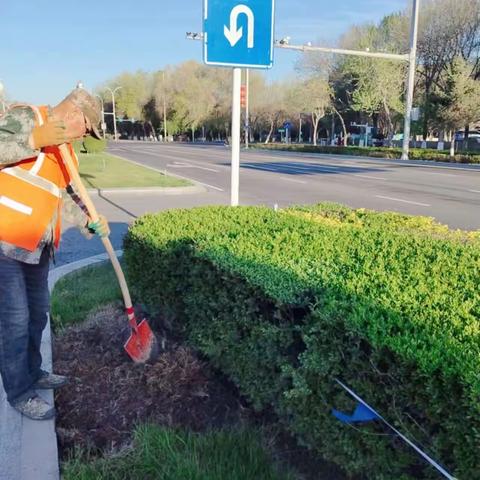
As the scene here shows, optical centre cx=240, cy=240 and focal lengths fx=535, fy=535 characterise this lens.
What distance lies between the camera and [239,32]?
4.85 metres

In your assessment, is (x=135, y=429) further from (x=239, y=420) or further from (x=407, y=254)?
(x=407, y=254)

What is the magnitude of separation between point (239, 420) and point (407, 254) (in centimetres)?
128

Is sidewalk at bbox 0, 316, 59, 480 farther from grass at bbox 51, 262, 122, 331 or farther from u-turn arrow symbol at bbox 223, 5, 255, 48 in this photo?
u-turn arrow symbol at bbox 223, 5, 255, 48

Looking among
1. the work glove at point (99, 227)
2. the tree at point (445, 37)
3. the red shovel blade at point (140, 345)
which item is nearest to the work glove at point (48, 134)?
the work glove at point (99, 227)

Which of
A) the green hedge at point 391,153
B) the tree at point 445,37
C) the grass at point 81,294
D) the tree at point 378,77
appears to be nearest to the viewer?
the grass at point 81,294

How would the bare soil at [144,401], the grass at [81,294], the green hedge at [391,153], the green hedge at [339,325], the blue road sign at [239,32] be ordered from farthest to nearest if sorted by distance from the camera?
1. the green hedge at [391,153]
2. the blue road sign at [239,32]
3. the grass at [81,294]
4. the bare soil at [144,401]
5. the green hedge at [339,325]

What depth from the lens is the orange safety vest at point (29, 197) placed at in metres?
2.58

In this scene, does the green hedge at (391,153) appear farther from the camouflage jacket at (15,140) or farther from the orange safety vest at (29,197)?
the camouflage jacket at (15,140)

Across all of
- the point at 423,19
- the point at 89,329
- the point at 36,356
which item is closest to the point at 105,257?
the point at 89,329

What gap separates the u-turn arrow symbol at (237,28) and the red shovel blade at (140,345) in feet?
9.27

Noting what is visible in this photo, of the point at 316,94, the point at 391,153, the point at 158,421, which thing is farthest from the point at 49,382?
the point at 316,94

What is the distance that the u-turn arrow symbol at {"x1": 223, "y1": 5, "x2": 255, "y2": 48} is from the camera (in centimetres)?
477

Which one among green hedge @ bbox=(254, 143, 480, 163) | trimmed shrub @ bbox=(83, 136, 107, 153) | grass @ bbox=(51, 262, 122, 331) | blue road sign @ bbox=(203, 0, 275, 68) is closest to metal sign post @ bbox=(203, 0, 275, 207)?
blue road sign @ bbox=(203, 0, 275, 68)

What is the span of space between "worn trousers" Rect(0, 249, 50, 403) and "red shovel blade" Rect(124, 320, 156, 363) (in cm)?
54
